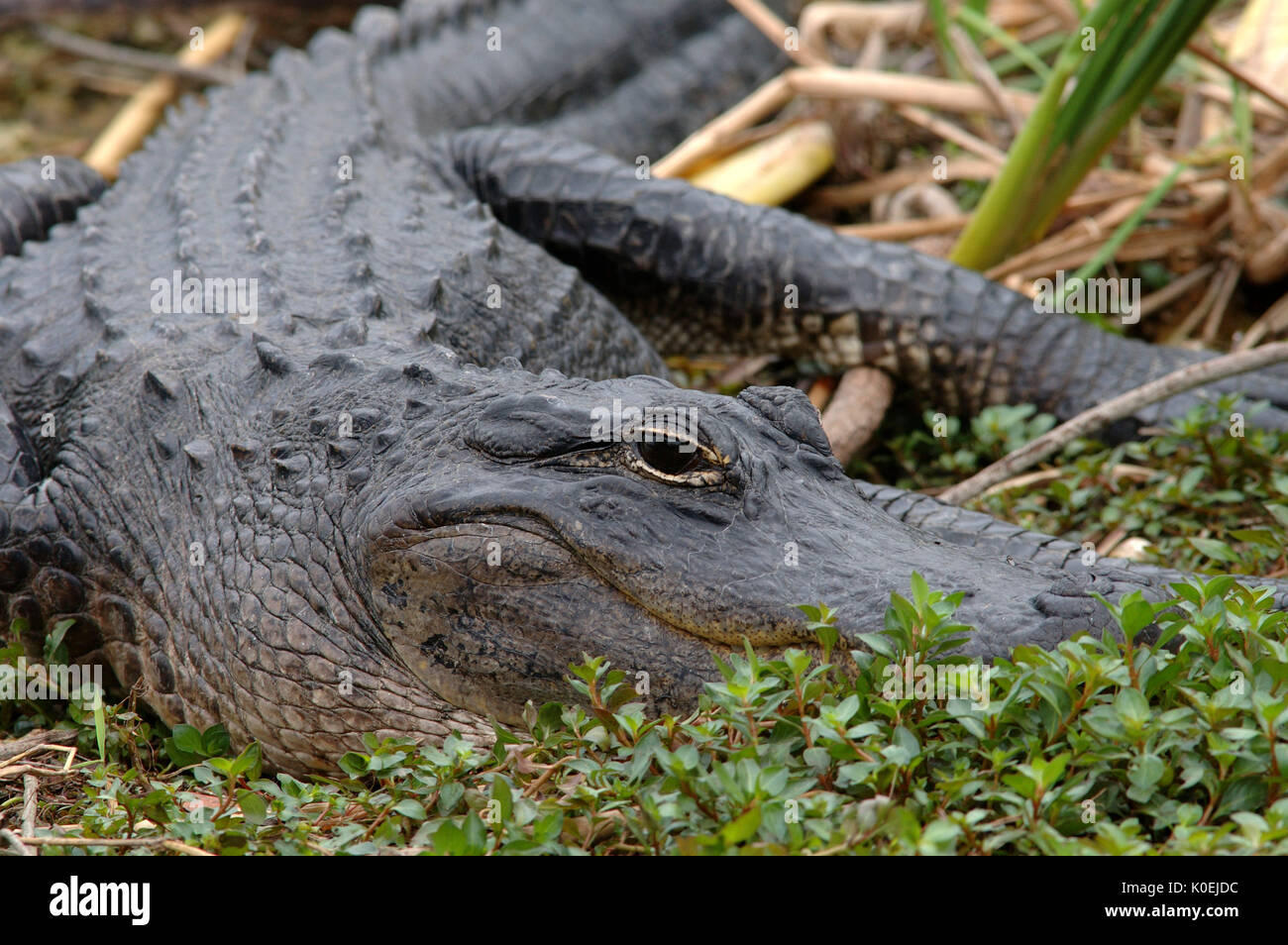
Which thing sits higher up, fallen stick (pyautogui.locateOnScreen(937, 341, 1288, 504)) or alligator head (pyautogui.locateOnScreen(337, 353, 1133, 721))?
fallen stick (pyautogui.locateOnScreen(937, 341, 1288, 504))

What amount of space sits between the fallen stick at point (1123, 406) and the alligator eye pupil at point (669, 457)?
4.02ft

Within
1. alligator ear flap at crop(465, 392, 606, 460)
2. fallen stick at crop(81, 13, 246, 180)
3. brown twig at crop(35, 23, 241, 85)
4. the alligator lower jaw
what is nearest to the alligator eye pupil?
alligator ear flap at crop(465, 392, 606, 460)

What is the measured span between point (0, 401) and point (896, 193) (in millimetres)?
3927

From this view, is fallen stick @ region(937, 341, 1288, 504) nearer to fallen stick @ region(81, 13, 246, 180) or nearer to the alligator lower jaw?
the alligator lower jaw

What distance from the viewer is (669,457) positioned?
250cm

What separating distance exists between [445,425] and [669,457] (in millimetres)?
530

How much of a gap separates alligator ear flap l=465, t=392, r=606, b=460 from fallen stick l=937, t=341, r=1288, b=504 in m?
1.36

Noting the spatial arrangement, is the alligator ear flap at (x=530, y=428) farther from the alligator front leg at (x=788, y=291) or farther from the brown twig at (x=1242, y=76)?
the brown twig at (x=1242, y=76)

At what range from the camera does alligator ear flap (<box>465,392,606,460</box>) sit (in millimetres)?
2527

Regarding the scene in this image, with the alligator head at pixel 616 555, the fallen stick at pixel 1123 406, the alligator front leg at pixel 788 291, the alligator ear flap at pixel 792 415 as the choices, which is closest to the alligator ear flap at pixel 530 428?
the alligator head at pixel 616 555

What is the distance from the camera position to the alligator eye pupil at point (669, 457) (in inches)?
98.3

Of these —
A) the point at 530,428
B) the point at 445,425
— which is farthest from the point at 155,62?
the point at 530,428

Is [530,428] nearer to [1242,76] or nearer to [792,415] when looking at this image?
[792,415]
